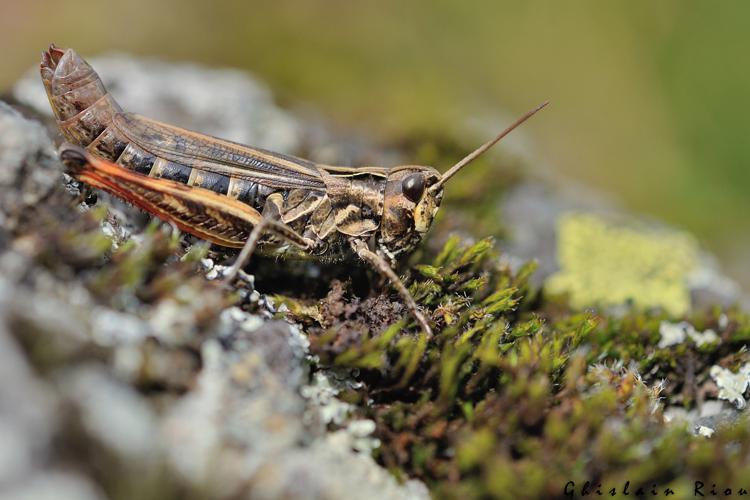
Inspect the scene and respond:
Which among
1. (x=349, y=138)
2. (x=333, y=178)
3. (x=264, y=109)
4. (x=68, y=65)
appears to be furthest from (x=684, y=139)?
(x=68, y=65)

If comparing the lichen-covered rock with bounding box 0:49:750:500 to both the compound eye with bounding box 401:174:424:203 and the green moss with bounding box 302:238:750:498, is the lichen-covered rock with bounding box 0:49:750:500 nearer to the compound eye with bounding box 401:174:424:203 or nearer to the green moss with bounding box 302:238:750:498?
the green moss with bounding box 302:238:750:498

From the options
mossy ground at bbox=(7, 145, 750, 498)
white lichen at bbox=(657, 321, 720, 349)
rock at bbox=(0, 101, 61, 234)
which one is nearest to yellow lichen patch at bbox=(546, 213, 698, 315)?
white lichen at bbox=(657, 321, 720, 349)

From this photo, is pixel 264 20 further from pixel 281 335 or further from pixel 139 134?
pixel 281 335

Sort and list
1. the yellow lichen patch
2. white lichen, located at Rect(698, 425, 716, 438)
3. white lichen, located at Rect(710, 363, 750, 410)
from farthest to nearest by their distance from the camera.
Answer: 1. the yellow lichen patch
2. white lichen, located at Rect(710, 363, 750, 410)
3. white lichen, located at Rect(698, 425, 716, 438)

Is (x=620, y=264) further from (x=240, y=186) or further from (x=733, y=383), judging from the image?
(x=240, y=186)

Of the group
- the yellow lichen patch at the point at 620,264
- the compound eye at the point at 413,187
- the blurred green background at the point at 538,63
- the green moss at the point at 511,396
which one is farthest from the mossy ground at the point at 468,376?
the blurred green background at the point at 538,63

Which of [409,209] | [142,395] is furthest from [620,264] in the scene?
[142,395]

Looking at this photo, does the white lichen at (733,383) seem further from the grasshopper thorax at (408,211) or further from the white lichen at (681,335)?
the grasshopper thorax at (408,211)
